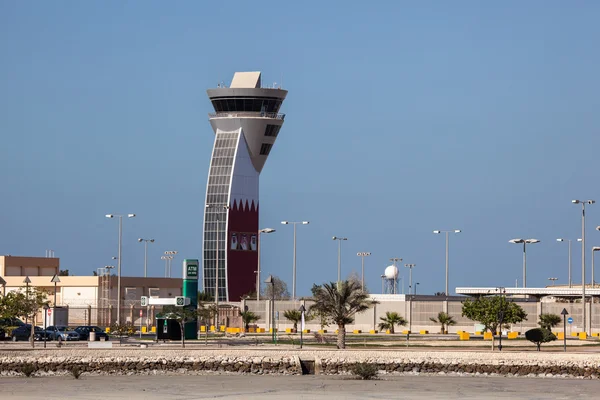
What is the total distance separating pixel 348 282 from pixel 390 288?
303 feet

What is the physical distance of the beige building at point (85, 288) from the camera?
99688mm

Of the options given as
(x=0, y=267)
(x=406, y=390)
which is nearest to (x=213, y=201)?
(x=0, y=267)

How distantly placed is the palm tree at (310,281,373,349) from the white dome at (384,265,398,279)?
91.0 metres

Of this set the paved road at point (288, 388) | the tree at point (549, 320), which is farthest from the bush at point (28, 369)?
the tree at point (549, 320)

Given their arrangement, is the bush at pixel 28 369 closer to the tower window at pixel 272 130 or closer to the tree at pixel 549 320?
the tree at pixel 549 320

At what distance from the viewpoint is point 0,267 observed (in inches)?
4250

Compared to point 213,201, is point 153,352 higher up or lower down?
lower down

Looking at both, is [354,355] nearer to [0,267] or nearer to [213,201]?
[0,267]

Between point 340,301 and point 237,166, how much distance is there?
300ft

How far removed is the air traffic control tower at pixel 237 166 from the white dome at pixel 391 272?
60.4ft

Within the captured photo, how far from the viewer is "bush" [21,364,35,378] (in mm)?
52688

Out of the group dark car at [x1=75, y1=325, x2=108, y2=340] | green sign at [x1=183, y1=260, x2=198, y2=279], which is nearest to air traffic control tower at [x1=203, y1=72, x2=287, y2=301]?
dark car at [x1=75, y1=325, x2=108, y2=340]

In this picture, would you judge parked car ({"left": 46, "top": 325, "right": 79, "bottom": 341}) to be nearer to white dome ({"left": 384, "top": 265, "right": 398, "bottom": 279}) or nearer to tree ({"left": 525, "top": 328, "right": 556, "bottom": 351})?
tree ({"left": 525, "top": 328, "right": 556, "bottom": 351})

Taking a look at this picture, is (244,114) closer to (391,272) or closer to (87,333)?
(391,272)
